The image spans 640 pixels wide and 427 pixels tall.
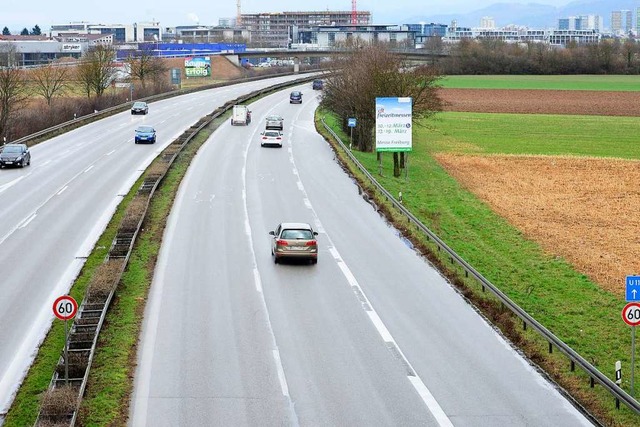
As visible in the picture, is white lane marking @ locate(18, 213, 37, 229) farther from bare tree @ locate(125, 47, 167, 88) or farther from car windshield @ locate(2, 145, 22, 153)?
bare tree @ locate(125, 47, 167, 88)

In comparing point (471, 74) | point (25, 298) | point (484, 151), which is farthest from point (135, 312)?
point (471, 74)

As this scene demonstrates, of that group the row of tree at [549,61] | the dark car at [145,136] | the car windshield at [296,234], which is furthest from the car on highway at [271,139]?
the row of tree at [549,61]

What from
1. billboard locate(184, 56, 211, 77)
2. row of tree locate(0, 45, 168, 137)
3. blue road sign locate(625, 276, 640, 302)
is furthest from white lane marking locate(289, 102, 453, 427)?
billboard locate(184, 56, 211, 77)

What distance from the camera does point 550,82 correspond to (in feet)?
529

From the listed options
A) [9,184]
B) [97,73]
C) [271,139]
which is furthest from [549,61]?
[9,184]

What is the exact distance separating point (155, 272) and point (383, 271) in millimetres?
7159

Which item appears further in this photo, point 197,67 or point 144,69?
point 197,67

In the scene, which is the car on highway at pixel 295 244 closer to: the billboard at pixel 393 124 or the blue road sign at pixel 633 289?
the blue road sign at pixel 633 289

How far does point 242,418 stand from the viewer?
60.4 feet

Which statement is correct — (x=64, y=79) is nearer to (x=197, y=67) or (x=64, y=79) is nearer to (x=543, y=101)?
(x=197, y=67)

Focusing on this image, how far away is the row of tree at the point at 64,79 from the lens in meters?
78.2

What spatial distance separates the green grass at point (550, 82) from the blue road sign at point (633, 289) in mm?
119317

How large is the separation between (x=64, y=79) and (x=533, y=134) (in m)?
52.6

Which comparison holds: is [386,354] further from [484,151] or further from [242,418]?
[484,151]
